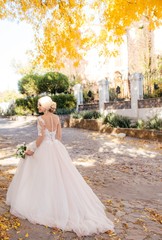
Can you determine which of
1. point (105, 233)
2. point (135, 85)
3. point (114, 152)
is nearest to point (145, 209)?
point (105, 233)

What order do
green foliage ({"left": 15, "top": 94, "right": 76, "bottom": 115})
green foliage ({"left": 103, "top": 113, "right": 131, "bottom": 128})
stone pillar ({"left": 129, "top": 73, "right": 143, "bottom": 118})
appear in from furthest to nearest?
green foliage ({"left": 15, "top": 94, "right": 76, "bottom": 115}) → stone pillar ({"left": 129, "top": 73, "right": 143, "bottom": 118}) → green foliage ({"left": 103, "top": 113, "right": 131, "bottom": 128})

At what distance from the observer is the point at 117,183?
24.5ft

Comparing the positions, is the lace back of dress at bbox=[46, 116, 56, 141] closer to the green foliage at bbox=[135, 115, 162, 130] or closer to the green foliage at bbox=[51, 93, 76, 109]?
the green foliage at bbox=[135, 115, 162, 130]

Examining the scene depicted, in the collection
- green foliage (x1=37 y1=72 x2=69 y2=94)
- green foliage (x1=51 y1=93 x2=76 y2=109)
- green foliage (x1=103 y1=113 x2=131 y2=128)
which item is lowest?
green foliage (x1=103 y1=113 x2=131 y2=128)

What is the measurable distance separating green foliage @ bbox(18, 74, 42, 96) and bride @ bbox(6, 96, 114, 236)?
20901mm

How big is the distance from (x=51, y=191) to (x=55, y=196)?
0.32ft

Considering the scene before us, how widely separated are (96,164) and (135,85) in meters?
10.5

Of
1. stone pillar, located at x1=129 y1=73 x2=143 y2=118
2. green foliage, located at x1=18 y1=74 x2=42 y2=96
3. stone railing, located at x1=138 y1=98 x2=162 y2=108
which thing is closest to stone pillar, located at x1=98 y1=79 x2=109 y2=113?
stone pillar, located at x1=129 y1=73 x2=143 y2=118

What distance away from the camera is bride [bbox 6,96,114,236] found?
4422mm

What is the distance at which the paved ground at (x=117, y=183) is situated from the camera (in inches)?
172

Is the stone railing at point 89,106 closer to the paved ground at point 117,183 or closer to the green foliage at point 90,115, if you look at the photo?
the green foliage at point 90,115

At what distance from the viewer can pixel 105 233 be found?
14.3ft

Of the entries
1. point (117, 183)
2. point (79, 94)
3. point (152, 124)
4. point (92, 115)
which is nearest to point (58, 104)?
point (79, 94)

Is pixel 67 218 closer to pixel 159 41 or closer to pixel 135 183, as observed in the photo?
pixel 135 183
